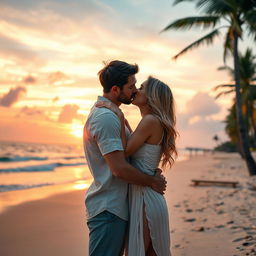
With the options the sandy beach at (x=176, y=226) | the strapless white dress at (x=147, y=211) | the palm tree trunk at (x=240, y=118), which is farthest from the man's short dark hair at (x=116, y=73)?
the palm tree trunk at (x=240, y=118)

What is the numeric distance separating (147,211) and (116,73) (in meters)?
0.99

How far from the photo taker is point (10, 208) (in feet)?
29.8

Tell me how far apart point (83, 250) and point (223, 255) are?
223 centimetres

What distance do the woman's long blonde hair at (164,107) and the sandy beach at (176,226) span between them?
299cm

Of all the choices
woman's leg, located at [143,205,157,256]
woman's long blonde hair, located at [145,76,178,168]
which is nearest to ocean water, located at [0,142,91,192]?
woman's leg, located at [143,205,157,256]

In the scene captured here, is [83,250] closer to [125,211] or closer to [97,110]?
[125,211]

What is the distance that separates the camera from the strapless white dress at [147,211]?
Result: 250 cm

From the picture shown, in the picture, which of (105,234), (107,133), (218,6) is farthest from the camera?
(218,6)

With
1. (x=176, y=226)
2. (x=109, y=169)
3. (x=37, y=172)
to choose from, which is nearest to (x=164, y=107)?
(x=109, y=169)

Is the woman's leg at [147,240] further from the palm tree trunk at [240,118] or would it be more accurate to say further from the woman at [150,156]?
the palm tree trunk at [240,118]

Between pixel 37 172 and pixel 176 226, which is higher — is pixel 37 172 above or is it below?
below

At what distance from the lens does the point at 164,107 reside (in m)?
2.62

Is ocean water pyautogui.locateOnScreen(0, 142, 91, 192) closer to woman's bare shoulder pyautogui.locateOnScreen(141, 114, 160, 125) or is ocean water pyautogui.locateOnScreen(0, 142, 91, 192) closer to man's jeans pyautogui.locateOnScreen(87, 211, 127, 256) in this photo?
man's jeans pyautogui.locateOnScreen(87, 211, 127, 256)

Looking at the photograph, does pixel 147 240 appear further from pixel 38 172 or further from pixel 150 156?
pixel 38 172
